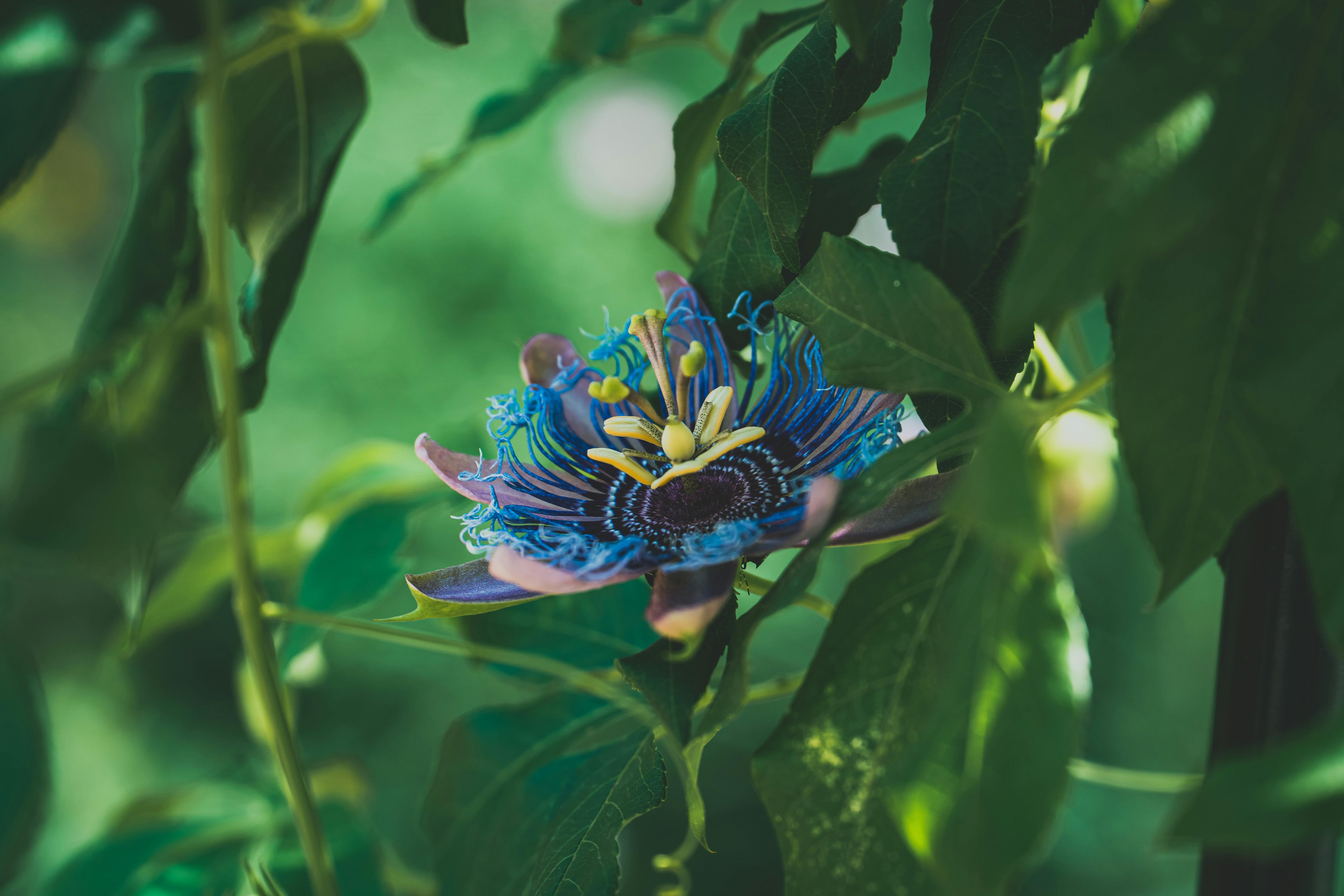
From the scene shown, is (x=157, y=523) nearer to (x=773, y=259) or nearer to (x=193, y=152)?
(x=193, y=152)

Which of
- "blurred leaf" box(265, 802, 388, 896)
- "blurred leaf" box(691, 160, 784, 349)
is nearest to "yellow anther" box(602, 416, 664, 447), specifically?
"blurred leaf" box(691, 160, 784, 349)

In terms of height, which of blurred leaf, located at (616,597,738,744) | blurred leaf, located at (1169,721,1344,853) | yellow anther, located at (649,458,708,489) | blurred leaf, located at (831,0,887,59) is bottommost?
yellow anther, located at (649,458,708,489)

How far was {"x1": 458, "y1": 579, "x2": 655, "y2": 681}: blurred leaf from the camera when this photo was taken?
0.63m

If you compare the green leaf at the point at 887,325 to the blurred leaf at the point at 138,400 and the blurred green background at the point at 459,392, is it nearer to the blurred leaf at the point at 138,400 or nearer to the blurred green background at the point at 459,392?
the blurred leaf at the point at 138,400

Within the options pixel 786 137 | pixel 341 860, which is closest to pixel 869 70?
pixel 786 137

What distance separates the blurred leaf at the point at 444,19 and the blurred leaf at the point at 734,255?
0.41 feet

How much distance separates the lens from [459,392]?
172 cm

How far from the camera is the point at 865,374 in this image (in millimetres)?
328

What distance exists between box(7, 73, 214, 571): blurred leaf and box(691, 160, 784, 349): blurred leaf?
218 mm

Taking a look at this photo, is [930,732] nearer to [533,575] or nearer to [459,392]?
[533,575]

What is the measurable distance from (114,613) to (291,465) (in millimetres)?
531

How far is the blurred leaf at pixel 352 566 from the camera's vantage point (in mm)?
623

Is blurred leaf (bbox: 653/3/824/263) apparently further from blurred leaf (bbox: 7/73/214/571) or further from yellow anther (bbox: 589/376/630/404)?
blurred leaf (bbox: 7/73/214/571)

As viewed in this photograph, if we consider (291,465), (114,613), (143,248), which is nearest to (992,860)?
(143,248)
